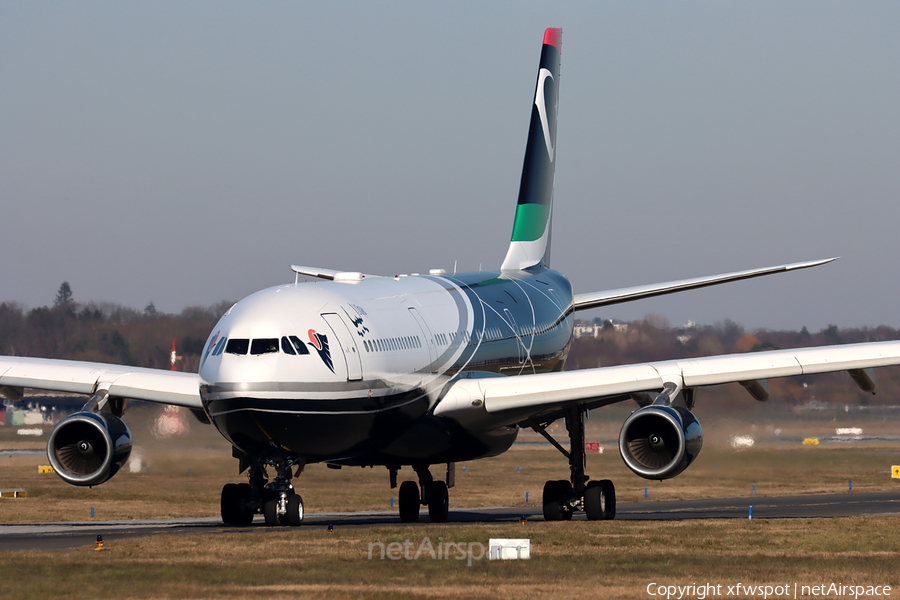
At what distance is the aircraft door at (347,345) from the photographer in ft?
75.5

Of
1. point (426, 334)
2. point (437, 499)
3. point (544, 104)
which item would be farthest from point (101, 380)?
point (544, 104)

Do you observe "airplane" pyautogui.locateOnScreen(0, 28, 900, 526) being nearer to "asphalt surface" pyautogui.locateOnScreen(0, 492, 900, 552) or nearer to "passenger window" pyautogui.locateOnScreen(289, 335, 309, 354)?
"passenger window" pyautogui.locateOnScreen(289, 335, 309, 354)

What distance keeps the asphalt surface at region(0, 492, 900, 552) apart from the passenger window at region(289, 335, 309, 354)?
12.3 feet

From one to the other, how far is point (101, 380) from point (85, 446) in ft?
7.57

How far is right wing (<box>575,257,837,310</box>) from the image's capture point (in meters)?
33.2

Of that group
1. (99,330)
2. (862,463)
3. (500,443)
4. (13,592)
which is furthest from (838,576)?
(99,330)

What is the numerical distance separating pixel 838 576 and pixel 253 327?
33.2 feet

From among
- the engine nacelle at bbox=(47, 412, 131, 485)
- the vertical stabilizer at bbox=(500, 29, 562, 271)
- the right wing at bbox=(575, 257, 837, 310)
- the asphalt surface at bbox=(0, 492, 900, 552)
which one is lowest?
the asphalt surface at bbox=(0, 492, 900, 552)

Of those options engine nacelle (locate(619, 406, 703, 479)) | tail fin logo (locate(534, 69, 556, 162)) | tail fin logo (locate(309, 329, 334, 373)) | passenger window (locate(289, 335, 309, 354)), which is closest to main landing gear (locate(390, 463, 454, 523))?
engine nacelle (locate(619, 406, 703, 479))

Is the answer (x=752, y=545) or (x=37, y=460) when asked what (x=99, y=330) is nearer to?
(x=37, y=460)

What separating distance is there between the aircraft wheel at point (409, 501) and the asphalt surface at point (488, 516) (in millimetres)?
339

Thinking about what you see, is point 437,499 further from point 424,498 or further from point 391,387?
point 391,387

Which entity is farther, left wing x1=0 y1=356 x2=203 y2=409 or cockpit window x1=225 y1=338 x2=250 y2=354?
left wing x1=0 y1=356 x2=203 y2=409

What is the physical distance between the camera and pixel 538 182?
42.8 m
